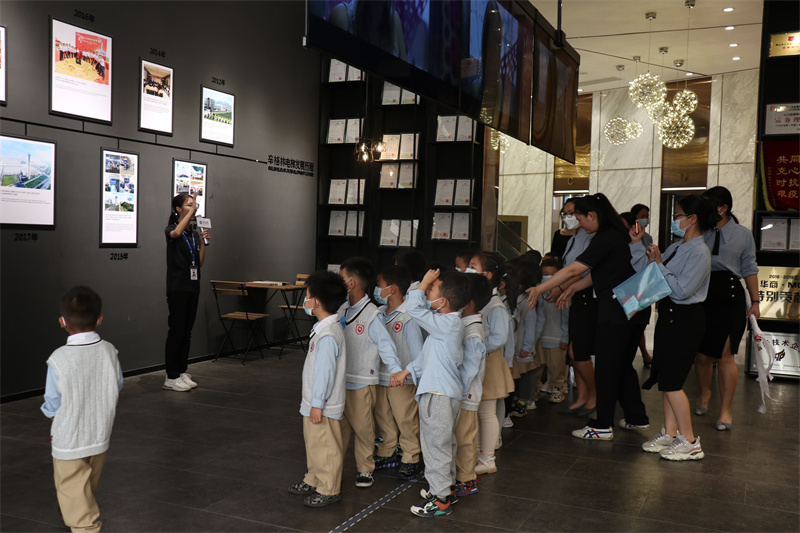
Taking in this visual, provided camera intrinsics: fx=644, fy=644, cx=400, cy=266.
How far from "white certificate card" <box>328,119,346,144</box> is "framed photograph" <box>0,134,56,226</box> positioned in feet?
12.8

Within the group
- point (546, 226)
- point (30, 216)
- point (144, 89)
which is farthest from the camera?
point (546, 226)

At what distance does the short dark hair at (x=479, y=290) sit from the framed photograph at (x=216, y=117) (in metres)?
4.50

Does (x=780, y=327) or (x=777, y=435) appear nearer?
(x=777, y=435)

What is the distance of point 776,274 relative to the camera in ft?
23.0

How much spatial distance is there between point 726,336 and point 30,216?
5.43 metres

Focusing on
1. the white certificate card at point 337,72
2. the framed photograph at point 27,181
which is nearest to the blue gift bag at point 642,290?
the framed photograph at point 27,181

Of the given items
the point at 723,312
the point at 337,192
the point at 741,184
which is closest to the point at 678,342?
the point at 723,312

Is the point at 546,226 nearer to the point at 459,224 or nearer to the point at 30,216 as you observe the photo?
the point at 459,224

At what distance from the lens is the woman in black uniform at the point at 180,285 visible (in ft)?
18.2

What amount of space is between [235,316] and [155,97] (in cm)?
236

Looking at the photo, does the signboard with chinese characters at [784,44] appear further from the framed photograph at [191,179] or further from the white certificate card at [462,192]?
the framed photograph at [191,179]

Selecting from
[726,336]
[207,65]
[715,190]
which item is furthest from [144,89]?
[726,336]

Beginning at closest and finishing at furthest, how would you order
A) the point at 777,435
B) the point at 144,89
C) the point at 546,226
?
the point at 777,435 → the point at 144,89 → the point at 546,226

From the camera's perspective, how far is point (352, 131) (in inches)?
332
